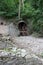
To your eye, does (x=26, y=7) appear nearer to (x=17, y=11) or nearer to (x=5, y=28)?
(x=17, y=11)

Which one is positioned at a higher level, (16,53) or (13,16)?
(16,53)

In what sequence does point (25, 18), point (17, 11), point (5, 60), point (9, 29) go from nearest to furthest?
point (5, 60)
point (9, 29)
point (25, 18)
point (17, 11)

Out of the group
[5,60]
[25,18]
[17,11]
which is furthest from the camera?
[17,11]

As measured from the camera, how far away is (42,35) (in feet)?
45.7

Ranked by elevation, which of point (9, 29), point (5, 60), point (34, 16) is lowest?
point (9, 29)

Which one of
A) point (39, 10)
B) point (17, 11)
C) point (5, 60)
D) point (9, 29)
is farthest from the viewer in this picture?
point (17, 11)

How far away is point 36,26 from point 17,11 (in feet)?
12.4

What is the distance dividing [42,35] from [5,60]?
29.1ft

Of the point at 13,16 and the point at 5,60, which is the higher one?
the point at 5,60

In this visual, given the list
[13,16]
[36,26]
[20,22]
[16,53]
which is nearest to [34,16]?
[36,26]

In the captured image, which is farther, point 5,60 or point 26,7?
point 26,7

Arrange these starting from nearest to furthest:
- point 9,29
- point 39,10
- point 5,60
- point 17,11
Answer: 1. point 5,60
2. point 39,10
3. point 9,29
4. point 17,11

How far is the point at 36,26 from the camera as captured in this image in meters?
14.5

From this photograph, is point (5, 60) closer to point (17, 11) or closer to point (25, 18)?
point (25, 18)
